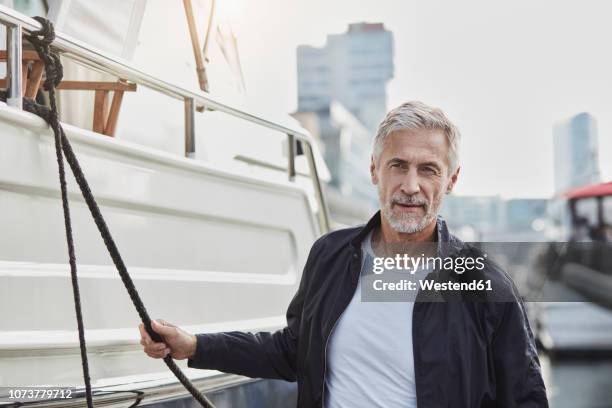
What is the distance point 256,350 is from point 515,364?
0.68 metres

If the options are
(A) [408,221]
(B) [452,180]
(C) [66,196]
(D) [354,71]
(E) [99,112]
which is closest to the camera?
(A) [408,221]

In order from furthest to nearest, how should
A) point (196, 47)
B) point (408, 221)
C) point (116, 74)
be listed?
1. point (196, 47)
2. point (116, 74)
3. point (408, 221)

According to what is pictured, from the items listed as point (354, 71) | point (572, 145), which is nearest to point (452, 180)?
point (572, 145)

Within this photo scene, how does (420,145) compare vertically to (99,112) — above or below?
below

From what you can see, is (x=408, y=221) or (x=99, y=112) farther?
(x=99, y=112)

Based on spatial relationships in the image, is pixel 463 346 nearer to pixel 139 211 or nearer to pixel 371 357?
pixel 371 357

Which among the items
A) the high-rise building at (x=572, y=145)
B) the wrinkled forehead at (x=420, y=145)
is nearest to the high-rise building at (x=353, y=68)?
the high-rise building at (x=572, y=145)

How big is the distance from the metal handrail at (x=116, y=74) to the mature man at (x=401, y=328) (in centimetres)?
76

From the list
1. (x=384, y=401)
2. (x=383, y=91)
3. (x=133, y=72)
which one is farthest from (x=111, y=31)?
(x=383, y=91)

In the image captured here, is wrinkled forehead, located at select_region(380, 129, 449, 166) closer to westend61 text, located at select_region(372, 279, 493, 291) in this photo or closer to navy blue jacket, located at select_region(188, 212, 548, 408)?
navy blue jacket, located at select_region(188, 212, 548, 408)

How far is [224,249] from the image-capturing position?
304 cm

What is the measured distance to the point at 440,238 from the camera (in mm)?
2018

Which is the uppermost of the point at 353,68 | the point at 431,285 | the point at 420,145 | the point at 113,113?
the point at 353,68

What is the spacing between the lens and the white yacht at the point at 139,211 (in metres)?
2.18
